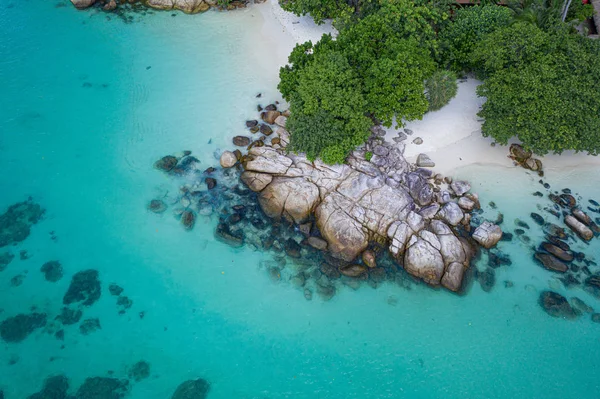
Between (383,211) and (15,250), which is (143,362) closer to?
(15,250)

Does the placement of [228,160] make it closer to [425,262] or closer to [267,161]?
[267,161]

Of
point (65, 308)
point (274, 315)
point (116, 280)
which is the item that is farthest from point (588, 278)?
point (65, 308)

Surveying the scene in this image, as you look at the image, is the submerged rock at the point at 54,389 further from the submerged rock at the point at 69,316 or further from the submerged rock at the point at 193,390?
the submerged rock at the point at 193,390

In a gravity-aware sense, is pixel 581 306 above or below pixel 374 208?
below

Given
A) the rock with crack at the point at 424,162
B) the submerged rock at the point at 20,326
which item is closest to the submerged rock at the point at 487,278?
the rock with crack at the point at 424,162

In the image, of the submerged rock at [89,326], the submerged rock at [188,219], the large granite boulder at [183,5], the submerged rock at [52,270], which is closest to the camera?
the submerged rock at [89,326]

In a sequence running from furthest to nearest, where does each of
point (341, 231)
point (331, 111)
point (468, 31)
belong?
point (468, 31) < point (331, 111) < point (341, 231)

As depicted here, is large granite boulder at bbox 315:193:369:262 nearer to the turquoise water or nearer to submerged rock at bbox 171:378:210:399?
the turquoise water

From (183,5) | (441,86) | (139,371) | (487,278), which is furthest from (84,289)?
(183,5)
